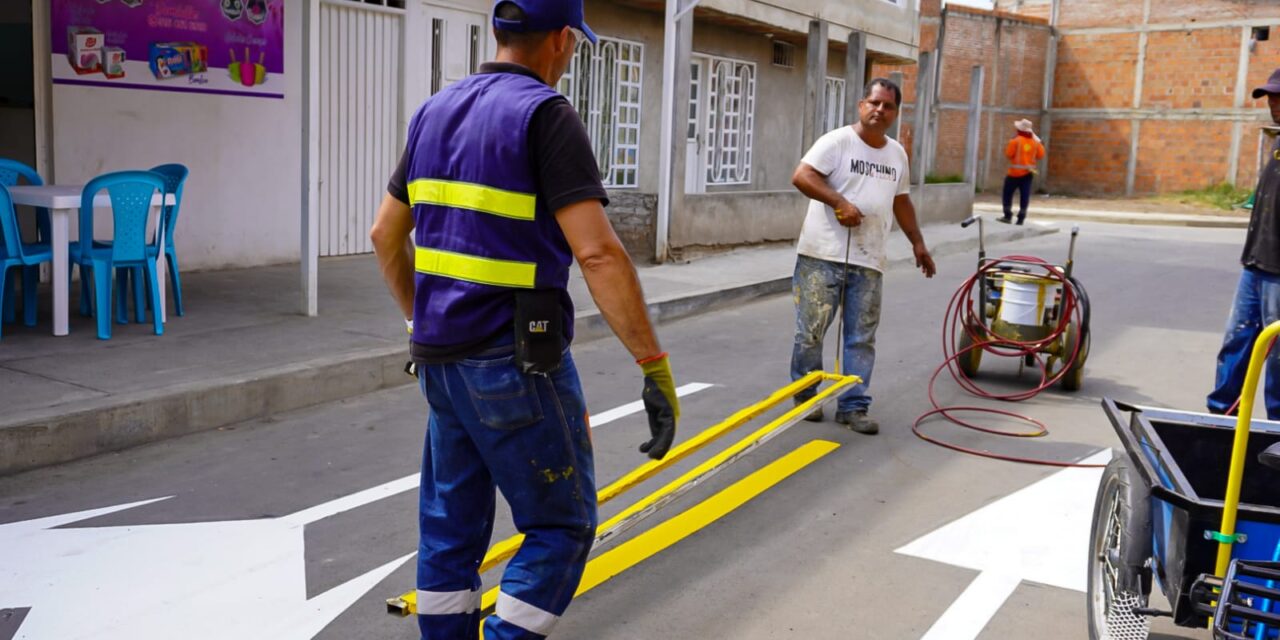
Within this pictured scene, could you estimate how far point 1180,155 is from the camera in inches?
1261

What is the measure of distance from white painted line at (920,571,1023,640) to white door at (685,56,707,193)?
1347 cm

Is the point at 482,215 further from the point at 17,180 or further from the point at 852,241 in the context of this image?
the point at 17,180

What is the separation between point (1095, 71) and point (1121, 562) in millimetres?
32820

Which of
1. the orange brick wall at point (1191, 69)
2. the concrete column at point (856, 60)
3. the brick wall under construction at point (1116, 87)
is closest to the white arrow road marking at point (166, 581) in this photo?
the concrete column at point (856, 60)

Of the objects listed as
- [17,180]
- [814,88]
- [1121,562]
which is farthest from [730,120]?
[1121,562]

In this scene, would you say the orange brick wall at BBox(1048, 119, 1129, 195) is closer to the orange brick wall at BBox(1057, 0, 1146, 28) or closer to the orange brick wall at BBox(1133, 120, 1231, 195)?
the orange brick wall at BBox(1133, 120, 1231, 195)

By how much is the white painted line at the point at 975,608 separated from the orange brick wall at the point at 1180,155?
99.5 ft

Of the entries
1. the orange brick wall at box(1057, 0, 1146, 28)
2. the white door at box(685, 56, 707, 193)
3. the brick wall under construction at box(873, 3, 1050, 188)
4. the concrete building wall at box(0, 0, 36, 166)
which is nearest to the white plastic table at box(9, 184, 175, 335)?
the concrete building wall at box(0, 0, 36, 166)

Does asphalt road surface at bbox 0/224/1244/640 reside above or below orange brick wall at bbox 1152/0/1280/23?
below

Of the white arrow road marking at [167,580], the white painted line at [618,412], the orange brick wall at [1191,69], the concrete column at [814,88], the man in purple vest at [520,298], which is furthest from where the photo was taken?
the orange brick wall at [1191,69]

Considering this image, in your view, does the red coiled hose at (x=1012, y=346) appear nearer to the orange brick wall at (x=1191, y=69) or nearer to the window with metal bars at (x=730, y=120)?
the window with metal bars at (x=730, y=120)

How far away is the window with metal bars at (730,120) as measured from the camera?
18312 millimetres

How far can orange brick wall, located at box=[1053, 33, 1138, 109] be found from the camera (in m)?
32.8

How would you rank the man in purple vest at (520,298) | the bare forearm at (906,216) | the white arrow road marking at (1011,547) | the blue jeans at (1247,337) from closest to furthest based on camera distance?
the man in purple vest at (520,298)
the white arrow road marking at (1011,547)
the blue jeans at (1247,337)
the bare forearm at (906,216)
